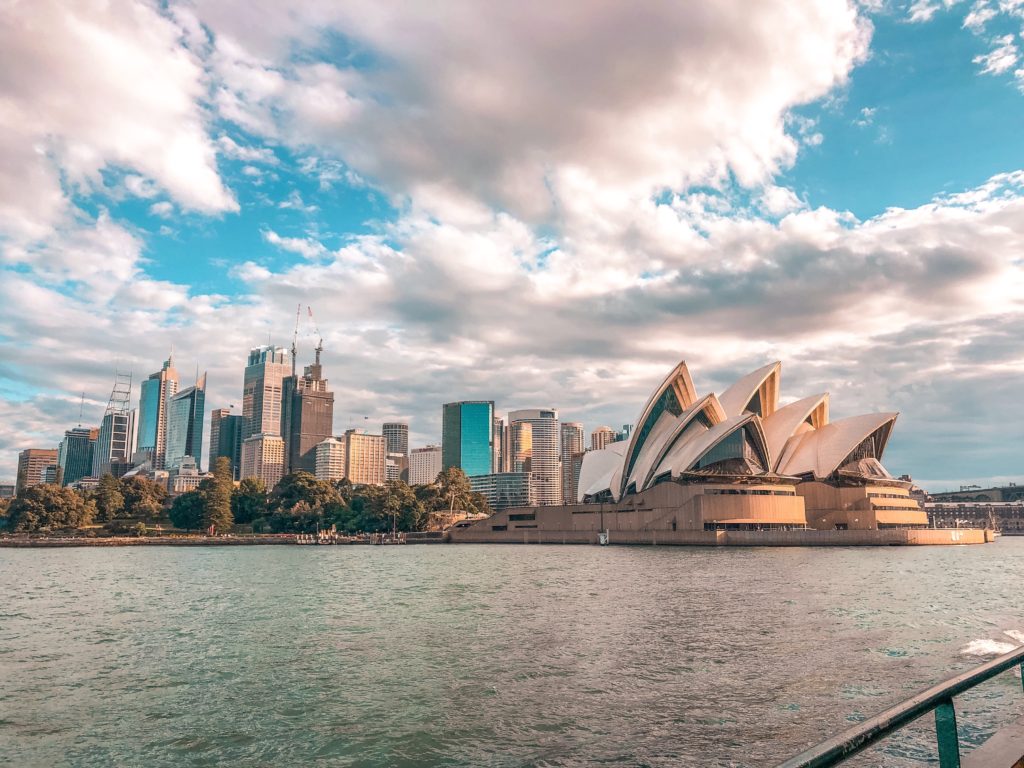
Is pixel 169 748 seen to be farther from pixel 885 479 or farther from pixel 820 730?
pixel 885 479

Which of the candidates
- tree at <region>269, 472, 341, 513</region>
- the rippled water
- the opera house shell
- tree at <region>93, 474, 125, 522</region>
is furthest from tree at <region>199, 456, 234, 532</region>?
the rippled water

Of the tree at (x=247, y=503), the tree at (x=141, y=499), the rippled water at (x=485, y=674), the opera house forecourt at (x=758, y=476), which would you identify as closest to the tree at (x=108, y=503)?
the tree at (x=141, y=499)

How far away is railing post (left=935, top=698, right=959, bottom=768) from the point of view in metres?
3.73

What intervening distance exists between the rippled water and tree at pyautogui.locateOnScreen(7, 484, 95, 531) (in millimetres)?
100389

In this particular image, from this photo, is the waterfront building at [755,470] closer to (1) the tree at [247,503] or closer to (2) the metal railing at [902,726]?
(1) the tree at [247,503]

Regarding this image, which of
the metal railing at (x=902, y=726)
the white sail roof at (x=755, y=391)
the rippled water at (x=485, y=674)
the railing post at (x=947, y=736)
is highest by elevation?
the white sail roof at (x=755, y=391)

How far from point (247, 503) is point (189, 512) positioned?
9.77 meters

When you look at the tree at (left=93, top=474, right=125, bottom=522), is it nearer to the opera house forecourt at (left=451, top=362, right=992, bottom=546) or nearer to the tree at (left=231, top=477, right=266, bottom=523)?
the tree at (left=231, top=477, right=266, bottom=523)

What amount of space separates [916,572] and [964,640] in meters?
27.7

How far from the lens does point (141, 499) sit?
133 metres

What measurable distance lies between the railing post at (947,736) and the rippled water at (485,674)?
6732mm

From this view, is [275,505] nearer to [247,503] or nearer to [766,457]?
[247,503]

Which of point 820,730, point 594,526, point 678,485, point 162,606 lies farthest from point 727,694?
point 594,526

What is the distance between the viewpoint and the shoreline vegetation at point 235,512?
11756 cm
